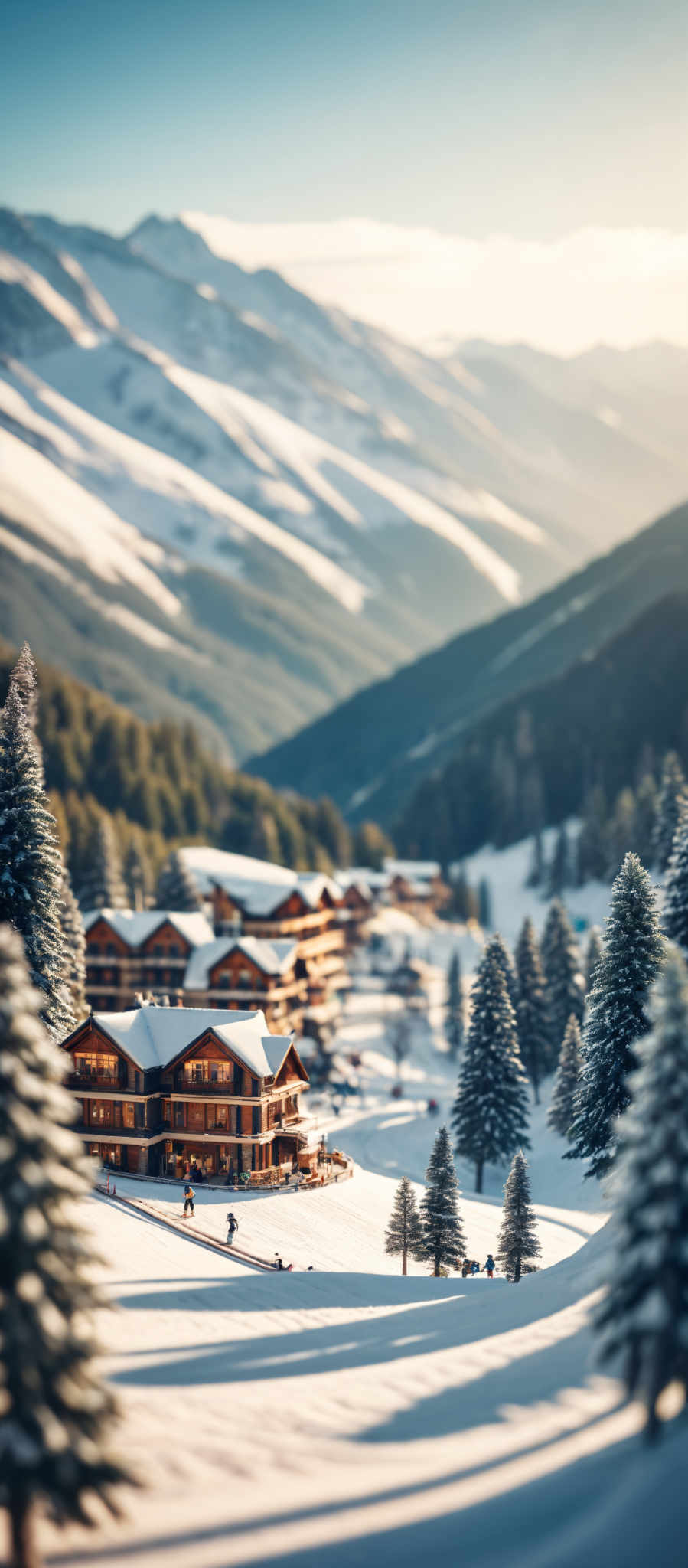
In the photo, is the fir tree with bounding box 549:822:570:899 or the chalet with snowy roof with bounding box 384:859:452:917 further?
the chalet with snowy roof with bounding box 384:859:452:917

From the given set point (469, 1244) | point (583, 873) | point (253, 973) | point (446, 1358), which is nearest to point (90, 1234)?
point (446, 1358)

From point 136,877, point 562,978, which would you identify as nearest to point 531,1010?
point 562,978

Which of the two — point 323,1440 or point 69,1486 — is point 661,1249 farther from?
point 69,1486

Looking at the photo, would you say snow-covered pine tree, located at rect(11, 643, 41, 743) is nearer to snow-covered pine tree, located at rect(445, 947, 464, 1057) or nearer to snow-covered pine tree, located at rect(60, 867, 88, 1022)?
snow-covered pine tree, located at rect(60, 867, 88, 1022)

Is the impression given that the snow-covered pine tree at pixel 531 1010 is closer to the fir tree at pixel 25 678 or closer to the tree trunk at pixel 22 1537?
the fir tree at pixel 25 678

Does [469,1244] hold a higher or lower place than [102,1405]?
lower

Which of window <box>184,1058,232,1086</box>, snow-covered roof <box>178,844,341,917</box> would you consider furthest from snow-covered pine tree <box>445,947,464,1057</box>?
window <box>184,1058,232,1086</box>

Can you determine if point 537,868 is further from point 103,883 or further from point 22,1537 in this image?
point 22,1537
